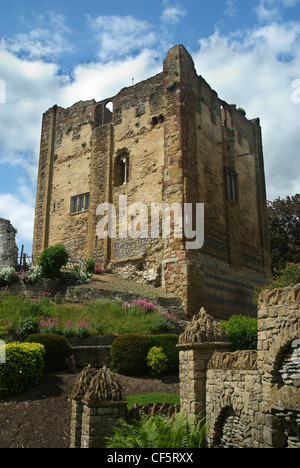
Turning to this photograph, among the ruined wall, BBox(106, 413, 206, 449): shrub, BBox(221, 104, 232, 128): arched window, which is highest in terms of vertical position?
BBox(221, 104, 232, 128): arched window

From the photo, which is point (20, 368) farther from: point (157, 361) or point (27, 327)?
Result: point (157, 361)

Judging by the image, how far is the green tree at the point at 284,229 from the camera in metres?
29.0

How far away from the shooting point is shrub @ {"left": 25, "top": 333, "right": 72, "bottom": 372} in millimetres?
11828

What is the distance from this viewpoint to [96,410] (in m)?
7.51

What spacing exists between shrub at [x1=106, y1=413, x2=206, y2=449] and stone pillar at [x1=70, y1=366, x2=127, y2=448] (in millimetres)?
189

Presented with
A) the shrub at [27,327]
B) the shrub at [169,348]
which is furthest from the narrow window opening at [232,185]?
the shrub at [27,327]

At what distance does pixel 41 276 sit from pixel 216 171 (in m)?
10.9

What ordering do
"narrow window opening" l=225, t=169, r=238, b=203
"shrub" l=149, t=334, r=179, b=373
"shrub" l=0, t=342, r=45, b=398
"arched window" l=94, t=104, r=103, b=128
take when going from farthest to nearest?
"arched window" l=94, t=104, r=103, b=128, "narrow window opening" l=225, t=169, r=238, b=203, "shrub" l=149, t=334, r=179, b=373, "shrub" l=0, t=342, r=45, b=398

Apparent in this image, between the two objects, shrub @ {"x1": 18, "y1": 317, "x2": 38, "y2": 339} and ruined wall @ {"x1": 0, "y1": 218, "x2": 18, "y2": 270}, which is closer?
shrub @ {"x1": 18, "y1": 317, "x2": 38, "y2": 339}

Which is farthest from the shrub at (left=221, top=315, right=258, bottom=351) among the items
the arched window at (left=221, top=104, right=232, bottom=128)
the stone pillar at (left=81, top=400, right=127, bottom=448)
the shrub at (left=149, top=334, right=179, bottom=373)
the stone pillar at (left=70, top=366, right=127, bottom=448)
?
the arched window at (left=221, top=104, right=232, bottom=128)

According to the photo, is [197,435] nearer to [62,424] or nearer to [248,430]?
[248,430]

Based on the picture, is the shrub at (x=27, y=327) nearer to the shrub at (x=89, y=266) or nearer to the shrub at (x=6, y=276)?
the shrub at (x=6, y=276)

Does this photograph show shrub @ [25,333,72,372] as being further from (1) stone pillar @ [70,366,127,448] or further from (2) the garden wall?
(2) the garden wall

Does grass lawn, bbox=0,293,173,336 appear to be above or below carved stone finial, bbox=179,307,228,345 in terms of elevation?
above
